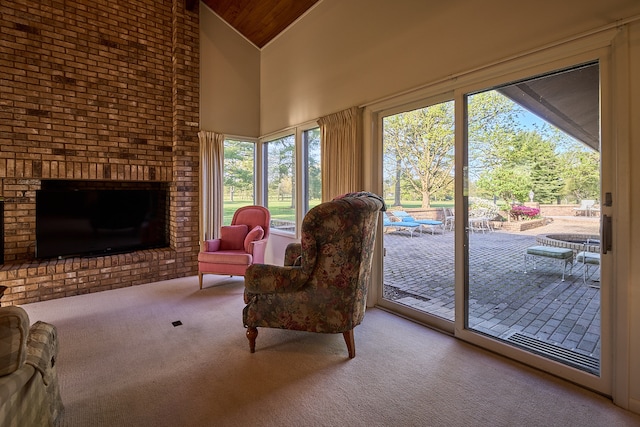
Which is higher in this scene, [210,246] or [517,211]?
[517,211]

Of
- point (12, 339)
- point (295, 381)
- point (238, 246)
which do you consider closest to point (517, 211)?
point (295, 381)

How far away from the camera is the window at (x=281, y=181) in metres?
4.71

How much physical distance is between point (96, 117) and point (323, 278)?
3729 millimetres

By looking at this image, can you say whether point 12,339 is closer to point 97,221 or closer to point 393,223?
point 393,223

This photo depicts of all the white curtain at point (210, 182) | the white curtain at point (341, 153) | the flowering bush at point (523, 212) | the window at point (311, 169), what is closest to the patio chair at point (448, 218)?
the flowering bush at point (523, 212)

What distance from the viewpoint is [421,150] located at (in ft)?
9.93

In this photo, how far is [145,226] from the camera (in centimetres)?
439

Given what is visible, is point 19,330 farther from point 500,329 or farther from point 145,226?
point 145,226

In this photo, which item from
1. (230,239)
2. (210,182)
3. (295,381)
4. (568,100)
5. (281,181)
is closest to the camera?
(295,381)

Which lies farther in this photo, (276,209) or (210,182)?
(276,209)

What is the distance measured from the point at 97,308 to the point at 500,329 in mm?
3826

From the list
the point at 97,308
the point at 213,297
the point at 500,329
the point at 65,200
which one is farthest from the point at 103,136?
the point at 500,329

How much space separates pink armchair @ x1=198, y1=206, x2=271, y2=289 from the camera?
12.2ft

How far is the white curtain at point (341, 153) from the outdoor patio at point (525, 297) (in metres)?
0.97
